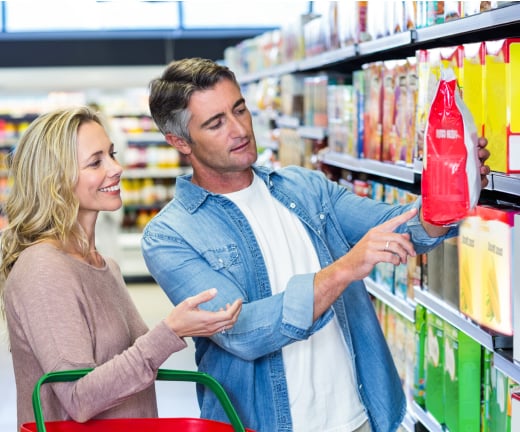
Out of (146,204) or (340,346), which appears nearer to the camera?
(340,346)

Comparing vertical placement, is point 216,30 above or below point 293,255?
above

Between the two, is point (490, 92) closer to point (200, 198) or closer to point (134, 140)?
point (200, 198)

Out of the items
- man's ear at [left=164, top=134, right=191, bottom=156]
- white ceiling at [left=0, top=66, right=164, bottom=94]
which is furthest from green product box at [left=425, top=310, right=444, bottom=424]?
white ceiling at [left=0, top=66, right=164, bottom=94]

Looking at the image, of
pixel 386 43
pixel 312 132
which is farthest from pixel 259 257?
pixel 312 132

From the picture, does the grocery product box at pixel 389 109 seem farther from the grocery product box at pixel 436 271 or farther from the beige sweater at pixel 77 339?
the beige sweater at pixel 77 339

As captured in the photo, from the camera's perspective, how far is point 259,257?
242 cm

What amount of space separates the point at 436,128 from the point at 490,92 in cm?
42

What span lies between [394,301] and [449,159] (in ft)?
6.01

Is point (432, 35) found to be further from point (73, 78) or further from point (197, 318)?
point (73, 78)

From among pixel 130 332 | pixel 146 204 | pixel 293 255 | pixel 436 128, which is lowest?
pixel 146 204

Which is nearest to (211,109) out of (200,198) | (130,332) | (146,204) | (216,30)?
(200,198)

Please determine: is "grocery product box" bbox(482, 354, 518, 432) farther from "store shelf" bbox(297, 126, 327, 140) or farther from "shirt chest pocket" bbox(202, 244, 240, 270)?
"store shelf" bbox(297, 126, 327, 140)

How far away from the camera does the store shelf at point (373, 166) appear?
3.29m

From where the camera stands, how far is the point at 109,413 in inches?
91.2
